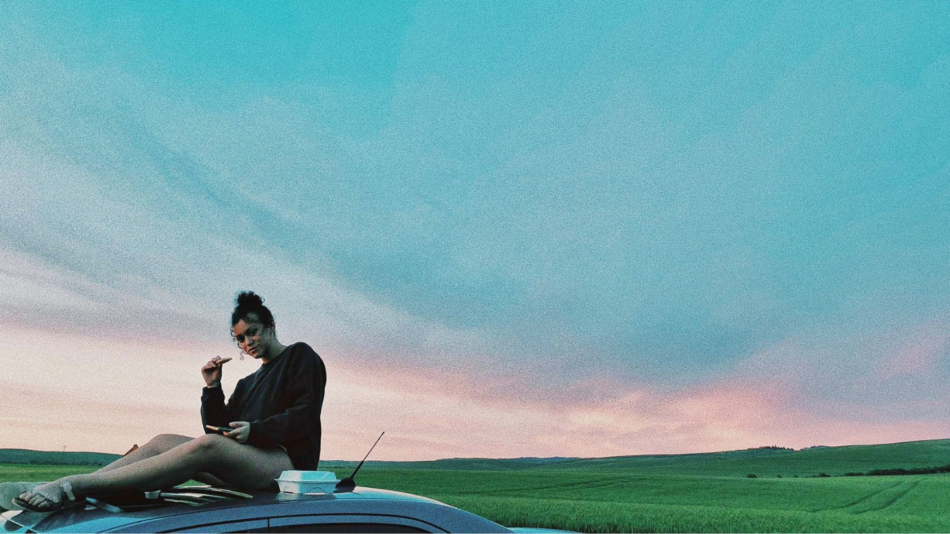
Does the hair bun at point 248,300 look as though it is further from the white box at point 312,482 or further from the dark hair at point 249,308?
the white box at point 312,482

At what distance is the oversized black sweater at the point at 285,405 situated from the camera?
3473mm

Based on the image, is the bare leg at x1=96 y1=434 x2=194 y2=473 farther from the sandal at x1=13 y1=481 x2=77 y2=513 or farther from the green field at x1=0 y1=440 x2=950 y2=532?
the green field at x1=0 y1=440 x2=950 y2=532

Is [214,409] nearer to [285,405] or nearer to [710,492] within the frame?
[285,405]

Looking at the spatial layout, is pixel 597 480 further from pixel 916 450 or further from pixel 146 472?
pixel 146 472

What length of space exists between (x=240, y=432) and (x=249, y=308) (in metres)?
1.03

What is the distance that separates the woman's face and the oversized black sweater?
8cm

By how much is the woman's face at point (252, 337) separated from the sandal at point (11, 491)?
129 centimetres

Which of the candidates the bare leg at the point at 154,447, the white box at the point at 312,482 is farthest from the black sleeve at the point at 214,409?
the white box at the point at 312,482

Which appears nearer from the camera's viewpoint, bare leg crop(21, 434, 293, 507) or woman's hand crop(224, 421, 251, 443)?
bare leg crop(21, 434, 293, 507)

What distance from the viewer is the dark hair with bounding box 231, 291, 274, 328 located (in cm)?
413

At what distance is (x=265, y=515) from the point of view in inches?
99.0

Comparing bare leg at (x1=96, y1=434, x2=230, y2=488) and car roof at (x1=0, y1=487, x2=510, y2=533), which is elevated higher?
bare leg at (x1=96, y1=434, x2=230, y2=488)

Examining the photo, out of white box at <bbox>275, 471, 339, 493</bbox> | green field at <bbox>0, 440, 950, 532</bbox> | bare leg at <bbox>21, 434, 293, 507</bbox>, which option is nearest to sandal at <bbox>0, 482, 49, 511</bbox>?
bare leg at <bbox>21, 434, 293, 507</bbox>

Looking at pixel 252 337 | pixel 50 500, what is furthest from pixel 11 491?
pixel 252 337
